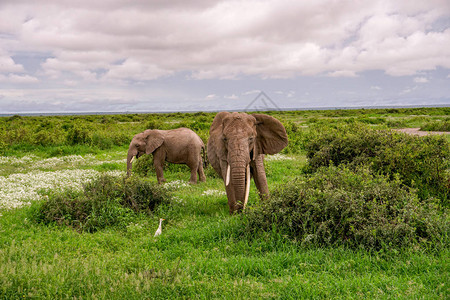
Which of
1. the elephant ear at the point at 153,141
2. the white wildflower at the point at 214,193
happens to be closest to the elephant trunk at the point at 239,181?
the white wildflower at the point at 214,193

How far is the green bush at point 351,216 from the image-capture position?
5672 mm

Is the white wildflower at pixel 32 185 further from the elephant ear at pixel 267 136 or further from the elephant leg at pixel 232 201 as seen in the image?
the elephant ear at pixel 267 136

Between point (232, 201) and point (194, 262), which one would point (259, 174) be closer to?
point (232, 201)

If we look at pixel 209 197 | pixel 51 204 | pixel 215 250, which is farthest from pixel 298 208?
pixel 51 204

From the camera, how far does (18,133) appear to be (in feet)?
→ 82.2

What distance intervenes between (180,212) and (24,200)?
526cm

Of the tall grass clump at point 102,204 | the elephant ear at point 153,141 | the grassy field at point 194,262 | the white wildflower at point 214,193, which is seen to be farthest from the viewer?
the elephant ear at point 153,141

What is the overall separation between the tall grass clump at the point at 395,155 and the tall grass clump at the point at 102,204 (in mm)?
5061

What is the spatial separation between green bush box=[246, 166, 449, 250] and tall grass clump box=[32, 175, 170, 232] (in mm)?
3240

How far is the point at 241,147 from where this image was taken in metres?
7.76

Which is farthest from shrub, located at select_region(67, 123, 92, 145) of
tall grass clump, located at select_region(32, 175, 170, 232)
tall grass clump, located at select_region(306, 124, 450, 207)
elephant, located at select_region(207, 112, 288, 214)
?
tall grass clump, located at select_region(306, 124, 450, 207)

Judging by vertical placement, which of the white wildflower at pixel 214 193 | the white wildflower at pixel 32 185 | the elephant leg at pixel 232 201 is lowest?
the white wildflower at pixel 214 193

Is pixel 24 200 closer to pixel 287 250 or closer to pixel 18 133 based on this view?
pixel 287 250

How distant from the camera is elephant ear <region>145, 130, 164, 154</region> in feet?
45.0
